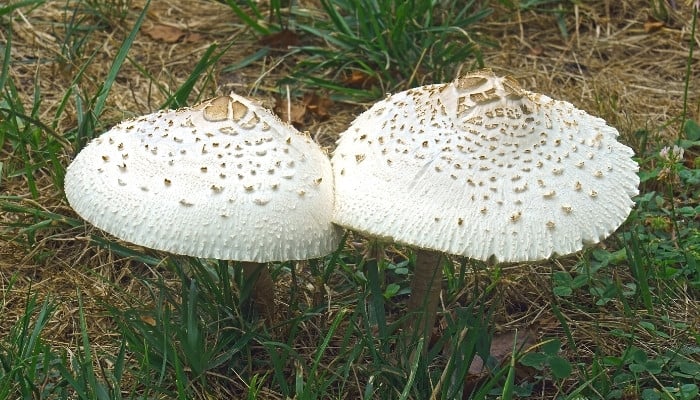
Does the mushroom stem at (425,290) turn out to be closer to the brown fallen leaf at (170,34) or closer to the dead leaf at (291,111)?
the dead leaf at (291,111)

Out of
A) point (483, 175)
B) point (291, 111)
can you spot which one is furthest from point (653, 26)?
point (483, 175)

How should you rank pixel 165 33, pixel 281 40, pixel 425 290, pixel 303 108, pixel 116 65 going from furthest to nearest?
pixel 165 33, pixel 281 40, pixel 303 108, pixel 116 65, pixel 425 290

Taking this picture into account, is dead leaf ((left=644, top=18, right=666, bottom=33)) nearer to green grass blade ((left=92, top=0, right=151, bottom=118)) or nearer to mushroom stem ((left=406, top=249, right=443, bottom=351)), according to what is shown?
mushroom stem ((left=406, top=249, right=443, bottom=351))

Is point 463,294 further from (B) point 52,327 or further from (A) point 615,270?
(B) point 52,327

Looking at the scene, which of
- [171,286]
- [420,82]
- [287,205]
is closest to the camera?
[287,205]

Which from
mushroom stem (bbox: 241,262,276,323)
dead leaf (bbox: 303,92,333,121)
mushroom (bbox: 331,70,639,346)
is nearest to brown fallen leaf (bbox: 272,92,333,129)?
dead leaf (bbox: 303,92,333,121)

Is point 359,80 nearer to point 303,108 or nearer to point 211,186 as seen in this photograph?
point 303,108

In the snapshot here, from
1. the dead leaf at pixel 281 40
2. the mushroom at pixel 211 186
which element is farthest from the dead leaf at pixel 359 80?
the mushroom at pixel 211 186

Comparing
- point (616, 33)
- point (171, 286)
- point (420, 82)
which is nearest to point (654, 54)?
point (616, 33)
